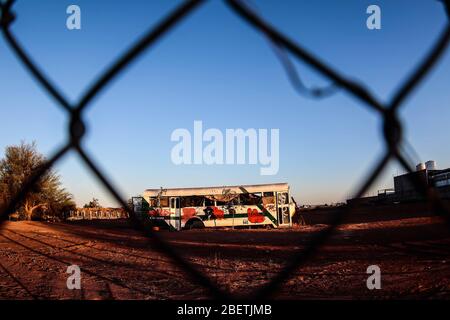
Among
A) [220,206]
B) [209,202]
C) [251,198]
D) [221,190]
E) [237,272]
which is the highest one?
[221,190]

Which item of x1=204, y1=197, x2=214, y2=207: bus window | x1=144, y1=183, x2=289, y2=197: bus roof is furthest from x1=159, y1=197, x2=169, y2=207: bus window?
x1=204, y1=197, x2=214, y2=207: bus window

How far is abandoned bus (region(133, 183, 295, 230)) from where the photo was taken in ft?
65.1

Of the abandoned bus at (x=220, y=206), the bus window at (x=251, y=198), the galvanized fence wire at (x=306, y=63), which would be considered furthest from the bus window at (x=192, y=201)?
the galvanized fence wire at (x=306, y=63)

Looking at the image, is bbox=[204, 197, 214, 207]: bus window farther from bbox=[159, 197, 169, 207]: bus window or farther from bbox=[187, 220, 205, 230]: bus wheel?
bbox=[159, 197, 169, 207]: bus window

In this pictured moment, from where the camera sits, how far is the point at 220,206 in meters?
20.2

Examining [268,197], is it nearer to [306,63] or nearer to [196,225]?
[196,225]

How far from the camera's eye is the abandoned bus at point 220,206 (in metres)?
19.8

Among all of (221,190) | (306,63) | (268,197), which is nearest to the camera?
(306,63)

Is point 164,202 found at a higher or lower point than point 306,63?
lower

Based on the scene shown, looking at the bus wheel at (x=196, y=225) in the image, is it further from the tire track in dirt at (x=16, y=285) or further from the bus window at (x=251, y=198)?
the tire track in dirt at (x=16, y=285)

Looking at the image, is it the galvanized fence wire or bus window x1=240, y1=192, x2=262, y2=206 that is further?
bus window x1=240, y1=192, x2=262, y2=206

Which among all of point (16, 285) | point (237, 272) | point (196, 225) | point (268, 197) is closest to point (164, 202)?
point (196, 225)

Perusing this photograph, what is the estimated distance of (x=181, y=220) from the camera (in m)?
20.6
